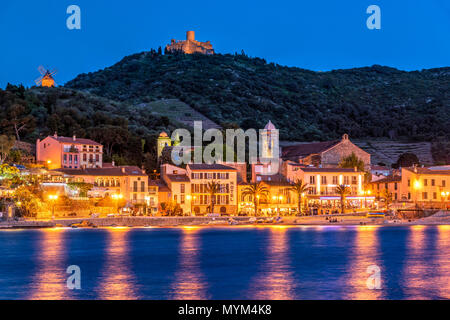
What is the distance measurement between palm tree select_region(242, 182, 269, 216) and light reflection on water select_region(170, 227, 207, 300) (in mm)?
16582

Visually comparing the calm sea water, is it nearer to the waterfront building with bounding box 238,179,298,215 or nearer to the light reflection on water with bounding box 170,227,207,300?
the light reflection on water with bounding box 170,227,207,300

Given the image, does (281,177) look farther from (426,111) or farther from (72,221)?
(426,111)

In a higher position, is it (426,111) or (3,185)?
(426,111)

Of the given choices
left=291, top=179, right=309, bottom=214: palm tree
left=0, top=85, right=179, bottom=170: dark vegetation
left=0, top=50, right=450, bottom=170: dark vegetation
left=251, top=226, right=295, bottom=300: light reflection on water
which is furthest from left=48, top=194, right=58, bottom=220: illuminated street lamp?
left=291, top=179, right=309, bottom=214: palm tree

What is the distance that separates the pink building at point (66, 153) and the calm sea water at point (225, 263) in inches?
552

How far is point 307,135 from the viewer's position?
430ft

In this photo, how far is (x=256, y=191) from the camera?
238 ft

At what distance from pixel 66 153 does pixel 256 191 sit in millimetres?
23931

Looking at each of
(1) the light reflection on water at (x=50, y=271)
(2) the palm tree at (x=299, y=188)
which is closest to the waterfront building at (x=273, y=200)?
(2) the palm tree at (x=299, y=188)

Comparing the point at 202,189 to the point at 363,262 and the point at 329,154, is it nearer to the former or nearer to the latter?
the point at 329,154

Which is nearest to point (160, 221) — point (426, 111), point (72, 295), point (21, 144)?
point (21, 144)

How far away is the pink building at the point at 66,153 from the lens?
255 ft

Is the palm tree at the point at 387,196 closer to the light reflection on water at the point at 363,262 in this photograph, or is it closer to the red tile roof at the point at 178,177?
the light reflection on water at the point at 363,262
